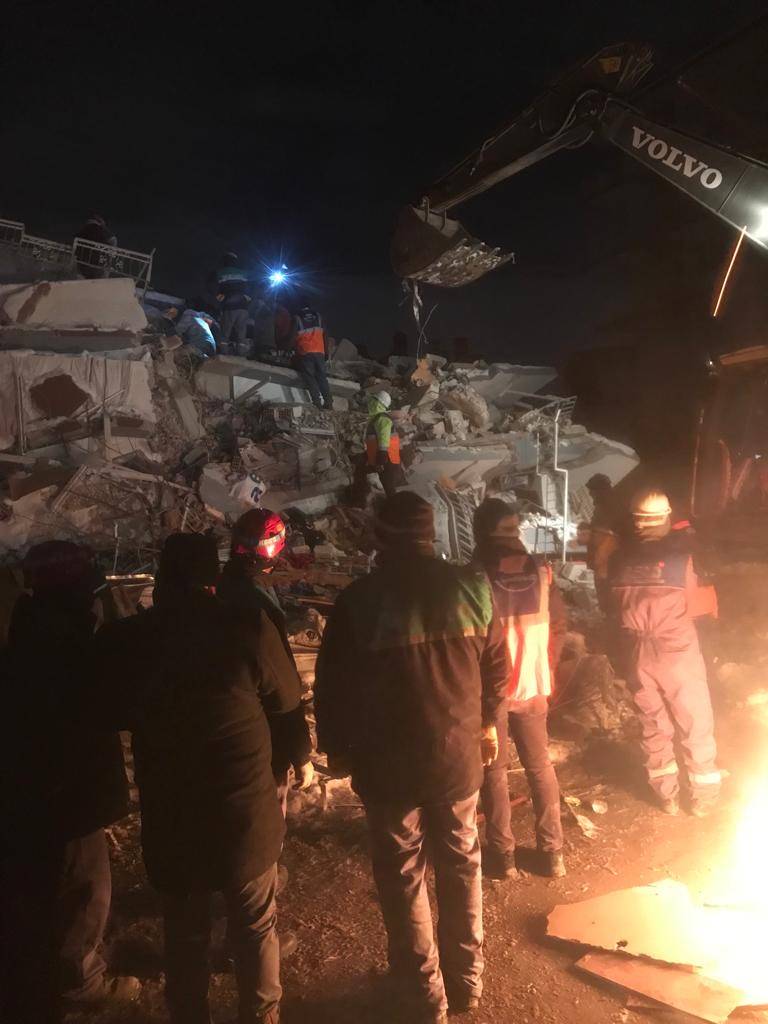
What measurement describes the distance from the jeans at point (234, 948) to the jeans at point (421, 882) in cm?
46

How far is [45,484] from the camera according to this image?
9.68m

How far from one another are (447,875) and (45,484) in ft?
29.4

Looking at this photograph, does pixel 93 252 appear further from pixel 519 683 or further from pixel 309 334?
pixel 519 683

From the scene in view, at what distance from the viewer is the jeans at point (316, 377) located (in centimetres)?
1259

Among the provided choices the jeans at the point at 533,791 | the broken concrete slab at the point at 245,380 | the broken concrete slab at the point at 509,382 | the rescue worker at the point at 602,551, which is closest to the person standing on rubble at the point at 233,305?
the broken concrete slab at the point at 245,380

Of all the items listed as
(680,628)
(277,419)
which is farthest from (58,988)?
(277,419)

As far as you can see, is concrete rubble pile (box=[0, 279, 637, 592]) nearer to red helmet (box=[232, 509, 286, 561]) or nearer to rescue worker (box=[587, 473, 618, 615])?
rescue worker (box=[587, 473, 618, 615])

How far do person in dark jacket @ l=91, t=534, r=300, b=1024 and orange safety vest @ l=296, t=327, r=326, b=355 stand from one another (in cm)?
1049

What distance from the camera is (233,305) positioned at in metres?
13.6

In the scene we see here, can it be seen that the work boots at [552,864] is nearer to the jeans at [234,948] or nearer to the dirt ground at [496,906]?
the dirt ground at [496,906]

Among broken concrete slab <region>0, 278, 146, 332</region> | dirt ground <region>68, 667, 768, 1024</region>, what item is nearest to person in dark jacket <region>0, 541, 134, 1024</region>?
dirt ground <region>68, 667, 768, 1024</region>

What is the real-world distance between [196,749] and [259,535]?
116 cm

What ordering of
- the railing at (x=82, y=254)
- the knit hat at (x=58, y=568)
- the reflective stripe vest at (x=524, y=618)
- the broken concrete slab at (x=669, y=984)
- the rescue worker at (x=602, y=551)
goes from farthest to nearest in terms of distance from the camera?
the railing at (x=82, y=254) < the rescue worker at (x=602, y=551) < the reflective stripe vest at (x=524, y=618) < the broken concrete slab at (x=669, y=984) < the knit hat at (x=58, y=568)

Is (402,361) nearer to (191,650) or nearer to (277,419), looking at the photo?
(277,419)
